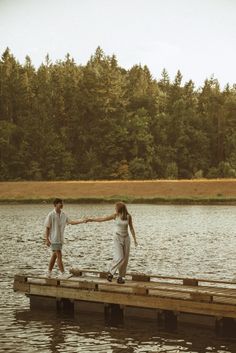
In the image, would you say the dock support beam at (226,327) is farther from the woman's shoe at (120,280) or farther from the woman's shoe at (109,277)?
the woman's shoe at (109,277)

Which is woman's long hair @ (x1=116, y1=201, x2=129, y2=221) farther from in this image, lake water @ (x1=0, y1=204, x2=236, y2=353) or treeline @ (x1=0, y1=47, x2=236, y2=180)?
treeline @ (x1=0, y1=47, x2=236, y2=180)

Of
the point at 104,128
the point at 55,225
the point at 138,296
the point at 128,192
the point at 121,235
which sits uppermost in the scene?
the point at 104,128

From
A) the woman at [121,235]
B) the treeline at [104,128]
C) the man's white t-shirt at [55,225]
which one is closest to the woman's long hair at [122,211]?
the woman at [121,235]

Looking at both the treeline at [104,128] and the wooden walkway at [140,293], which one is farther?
the treeline at [104,128]

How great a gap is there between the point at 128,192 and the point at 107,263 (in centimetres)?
6383

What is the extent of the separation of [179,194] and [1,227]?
139 feet

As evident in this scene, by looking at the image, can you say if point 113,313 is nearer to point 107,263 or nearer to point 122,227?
point 122,227

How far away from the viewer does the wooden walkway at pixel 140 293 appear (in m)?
18.4

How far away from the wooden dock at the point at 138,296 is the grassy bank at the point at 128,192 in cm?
6679

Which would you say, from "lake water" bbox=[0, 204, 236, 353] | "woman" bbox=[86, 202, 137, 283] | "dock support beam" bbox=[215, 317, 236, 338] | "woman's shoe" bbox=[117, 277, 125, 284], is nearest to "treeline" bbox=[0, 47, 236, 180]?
"lake water" bbox=[0, 204, 236, 353]

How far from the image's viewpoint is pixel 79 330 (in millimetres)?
19719

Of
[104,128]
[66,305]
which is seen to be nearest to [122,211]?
[66,305]

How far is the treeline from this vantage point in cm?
12244

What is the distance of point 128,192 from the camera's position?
96.6 metres
